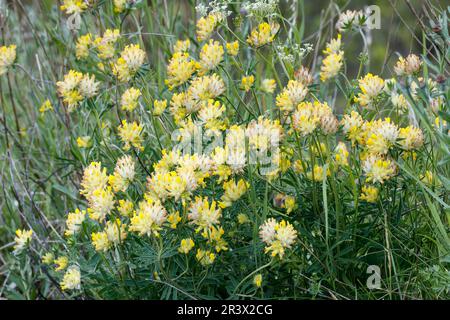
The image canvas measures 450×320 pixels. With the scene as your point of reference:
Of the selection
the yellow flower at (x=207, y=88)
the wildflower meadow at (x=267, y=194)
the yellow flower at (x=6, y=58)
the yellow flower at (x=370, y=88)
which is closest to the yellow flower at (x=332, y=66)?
the wildflower meadow at (x=267, y=194)

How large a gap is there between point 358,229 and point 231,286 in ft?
1.19

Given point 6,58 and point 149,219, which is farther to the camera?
point 6,58

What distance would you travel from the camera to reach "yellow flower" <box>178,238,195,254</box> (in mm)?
1751

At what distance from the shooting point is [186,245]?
1758mm

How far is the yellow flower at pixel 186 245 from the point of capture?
5.74 ft

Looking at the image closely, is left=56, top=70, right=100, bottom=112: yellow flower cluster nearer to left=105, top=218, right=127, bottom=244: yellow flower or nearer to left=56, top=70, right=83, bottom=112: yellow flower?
left=56, top=70, right=83, bottom=112: yellow flower

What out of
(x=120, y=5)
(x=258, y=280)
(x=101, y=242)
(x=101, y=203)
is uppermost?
A: (x=120, y=5)

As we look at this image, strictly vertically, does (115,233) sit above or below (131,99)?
below

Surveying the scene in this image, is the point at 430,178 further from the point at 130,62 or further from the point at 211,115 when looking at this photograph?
the point at 130,62

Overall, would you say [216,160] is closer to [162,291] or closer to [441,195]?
[162,291]

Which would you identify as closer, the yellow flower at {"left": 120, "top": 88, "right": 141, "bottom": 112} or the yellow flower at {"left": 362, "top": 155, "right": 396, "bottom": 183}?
the yellow flower at {"left": 362, "top": 155, "right": 396, "bottom": 183}

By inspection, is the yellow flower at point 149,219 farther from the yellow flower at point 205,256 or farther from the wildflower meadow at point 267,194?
the yellow flower at point 205,256

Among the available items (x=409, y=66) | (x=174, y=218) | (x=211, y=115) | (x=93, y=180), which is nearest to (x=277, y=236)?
(x=174, y=218)

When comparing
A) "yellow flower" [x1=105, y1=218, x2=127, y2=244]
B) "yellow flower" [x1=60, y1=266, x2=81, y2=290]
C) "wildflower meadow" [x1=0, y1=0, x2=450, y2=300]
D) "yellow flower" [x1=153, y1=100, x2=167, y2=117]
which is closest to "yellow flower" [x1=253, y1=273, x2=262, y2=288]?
"wildflower meadow" [x1=0, y1=0, x2=450, y2=300]
